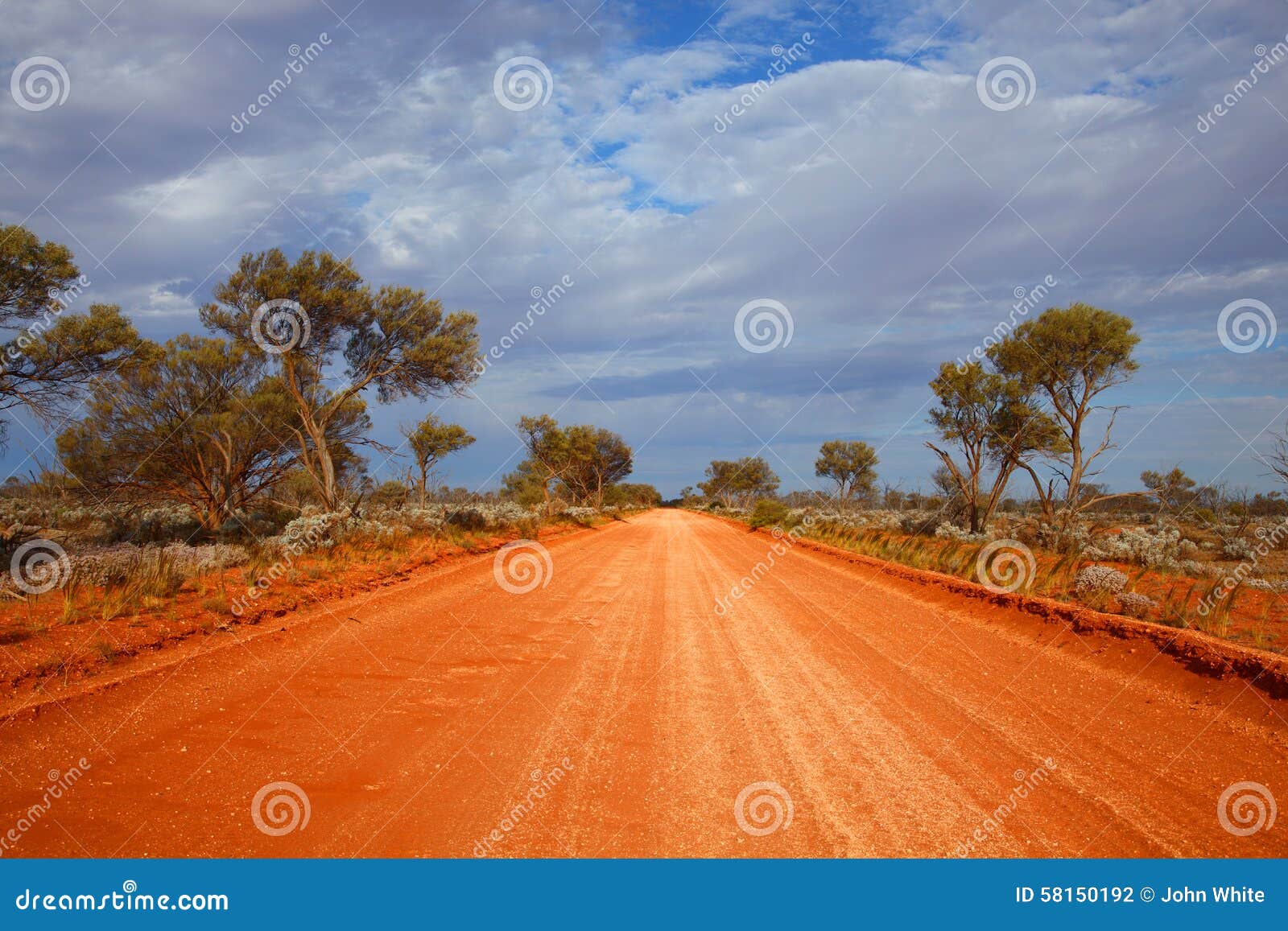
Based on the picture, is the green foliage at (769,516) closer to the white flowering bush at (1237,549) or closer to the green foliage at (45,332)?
the white flowering bush at (1237,549)

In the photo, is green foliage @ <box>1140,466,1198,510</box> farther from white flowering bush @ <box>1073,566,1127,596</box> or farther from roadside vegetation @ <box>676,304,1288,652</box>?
white flowering bush @ <box>1073,566,1127,596</box>

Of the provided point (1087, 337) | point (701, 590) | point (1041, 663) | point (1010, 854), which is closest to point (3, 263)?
point (701, 590)

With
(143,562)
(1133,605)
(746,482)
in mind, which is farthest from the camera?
(746,482)

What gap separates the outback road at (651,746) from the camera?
3.62m

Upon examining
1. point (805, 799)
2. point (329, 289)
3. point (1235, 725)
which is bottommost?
point (805, 799)

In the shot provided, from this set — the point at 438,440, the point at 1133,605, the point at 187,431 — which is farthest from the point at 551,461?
the point at 1133,605

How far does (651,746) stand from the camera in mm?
4906

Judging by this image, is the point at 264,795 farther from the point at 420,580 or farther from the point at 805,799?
the point at 420,580

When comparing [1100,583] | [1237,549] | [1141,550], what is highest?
[1237,549]

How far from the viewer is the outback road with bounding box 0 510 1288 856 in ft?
11.9

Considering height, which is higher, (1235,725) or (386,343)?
(386,343)

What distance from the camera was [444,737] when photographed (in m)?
5.07

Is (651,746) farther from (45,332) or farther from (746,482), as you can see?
(746,482)

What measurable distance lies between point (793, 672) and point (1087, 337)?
20.1 m
